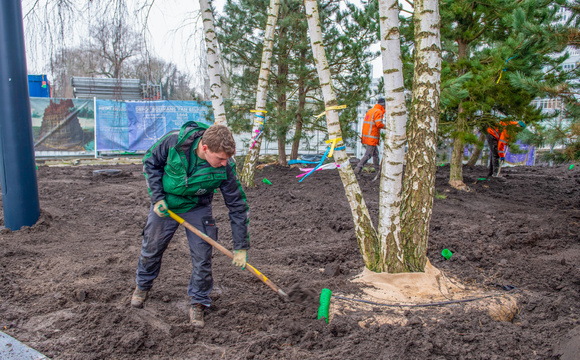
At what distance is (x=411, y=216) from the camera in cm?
320

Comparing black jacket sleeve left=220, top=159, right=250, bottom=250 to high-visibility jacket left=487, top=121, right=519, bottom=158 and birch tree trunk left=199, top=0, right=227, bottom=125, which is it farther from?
high-visibility jacket left=487, top=121, right=519, bottom=158

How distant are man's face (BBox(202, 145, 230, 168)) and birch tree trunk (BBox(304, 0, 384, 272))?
1.20m

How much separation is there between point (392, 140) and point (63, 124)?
13756 mm

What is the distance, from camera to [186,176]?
9.03ft

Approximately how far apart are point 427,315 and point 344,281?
0.81 meters

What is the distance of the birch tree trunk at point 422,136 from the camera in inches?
120

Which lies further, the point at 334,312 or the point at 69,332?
the point at 334,312

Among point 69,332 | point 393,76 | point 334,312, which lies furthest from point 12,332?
point 393,76

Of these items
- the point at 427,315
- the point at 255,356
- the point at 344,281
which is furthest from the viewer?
the point at 344,281

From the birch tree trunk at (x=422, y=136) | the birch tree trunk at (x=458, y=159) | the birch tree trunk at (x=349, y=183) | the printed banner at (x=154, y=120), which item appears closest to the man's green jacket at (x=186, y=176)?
the birch tree trunk at (x=349, y=183)

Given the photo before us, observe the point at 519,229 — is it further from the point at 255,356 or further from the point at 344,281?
the point at 255,356

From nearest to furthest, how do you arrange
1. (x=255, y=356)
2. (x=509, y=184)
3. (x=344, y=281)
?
(x=255, y=356)
(x=344, y=281)
(x=509, y=184)

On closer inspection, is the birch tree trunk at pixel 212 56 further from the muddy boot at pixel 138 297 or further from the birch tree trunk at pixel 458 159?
the birch tree trunk at pixel 458 159

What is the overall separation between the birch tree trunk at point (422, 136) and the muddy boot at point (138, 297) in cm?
217
